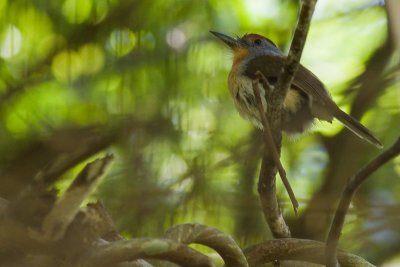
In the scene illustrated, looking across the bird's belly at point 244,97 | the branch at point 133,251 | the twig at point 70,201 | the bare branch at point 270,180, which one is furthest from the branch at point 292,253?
the bird's belly at point 244,97

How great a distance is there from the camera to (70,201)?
1536 mm

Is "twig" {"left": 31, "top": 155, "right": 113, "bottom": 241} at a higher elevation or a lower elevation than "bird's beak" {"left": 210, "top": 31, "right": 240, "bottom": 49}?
higher

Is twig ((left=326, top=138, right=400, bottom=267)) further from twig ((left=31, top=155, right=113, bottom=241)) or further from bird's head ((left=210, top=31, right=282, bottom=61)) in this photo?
bird's head ((left=210, top=31, right=282, bottom=61))

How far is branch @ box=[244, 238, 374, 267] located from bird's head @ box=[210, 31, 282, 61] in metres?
1.56

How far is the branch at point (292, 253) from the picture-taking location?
200 cm

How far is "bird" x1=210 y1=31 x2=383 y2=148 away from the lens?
9.80 feet

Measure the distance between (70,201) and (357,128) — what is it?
5.11 ft

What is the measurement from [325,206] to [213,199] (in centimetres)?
55

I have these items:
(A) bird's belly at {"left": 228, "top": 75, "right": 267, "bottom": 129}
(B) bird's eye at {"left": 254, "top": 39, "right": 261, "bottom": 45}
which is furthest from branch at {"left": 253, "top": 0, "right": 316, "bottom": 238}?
(B) bird's eye at {"left": 254, "top": 39, "right": 261, "bottom": 45}

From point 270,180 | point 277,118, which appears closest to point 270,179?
point 270,180

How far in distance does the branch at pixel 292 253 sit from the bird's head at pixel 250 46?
1.56m

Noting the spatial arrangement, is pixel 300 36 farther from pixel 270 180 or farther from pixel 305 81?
pixel 305 81

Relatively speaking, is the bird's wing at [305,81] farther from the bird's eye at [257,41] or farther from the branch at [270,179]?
the branch at [270,179]

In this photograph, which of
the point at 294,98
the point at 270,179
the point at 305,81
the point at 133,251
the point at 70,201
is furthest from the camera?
the point at 294,98
